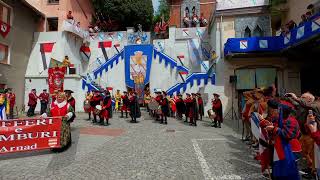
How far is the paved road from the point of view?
22.8ft

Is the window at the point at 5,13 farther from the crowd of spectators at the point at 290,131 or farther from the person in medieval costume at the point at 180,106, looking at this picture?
the crowd of spectators at the point at 290,131

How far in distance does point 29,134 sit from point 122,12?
27.9 metres

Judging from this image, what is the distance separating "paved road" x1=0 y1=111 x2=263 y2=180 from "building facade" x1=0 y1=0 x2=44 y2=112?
14.1 metres

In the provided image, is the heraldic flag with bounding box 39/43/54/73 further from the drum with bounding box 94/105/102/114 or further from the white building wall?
the drum with bounding box 94/105/102/114

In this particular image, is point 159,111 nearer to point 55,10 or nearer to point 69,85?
point 69,85

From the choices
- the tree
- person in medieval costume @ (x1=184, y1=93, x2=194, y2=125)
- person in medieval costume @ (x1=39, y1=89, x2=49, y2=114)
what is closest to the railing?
person in medieval costume @ (x1=184, y1=93, x2=194, y2=125)

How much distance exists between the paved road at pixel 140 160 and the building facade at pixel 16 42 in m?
14.1

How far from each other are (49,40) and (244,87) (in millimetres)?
17312

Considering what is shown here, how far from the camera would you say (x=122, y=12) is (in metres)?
35.0

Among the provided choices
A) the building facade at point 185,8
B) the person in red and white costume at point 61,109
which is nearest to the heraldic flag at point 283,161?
the person in red and white costume at point 61,109

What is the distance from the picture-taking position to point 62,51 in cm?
2719

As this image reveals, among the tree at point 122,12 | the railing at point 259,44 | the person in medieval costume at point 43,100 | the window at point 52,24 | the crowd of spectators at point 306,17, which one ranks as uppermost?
the tree at point 122,12

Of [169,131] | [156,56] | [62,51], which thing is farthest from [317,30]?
[62,51]

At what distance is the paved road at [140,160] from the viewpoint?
695cm
